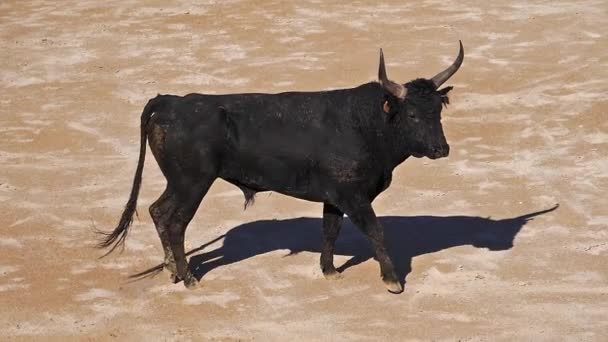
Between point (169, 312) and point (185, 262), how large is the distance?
0.81 meters

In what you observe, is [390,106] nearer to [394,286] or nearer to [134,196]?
[394,286]

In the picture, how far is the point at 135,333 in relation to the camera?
12.8 m

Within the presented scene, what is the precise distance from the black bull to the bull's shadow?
4.09 feet

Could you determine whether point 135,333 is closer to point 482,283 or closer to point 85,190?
point 482,283

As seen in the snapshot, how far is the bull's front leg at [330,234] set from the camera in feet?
46.6

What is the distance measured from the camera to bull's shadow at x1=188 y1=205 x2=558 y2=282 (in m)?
15.0

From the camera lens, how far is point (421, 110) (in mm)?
13453

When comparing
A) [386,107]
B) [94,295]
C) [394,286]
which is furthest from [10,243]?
[386,107]

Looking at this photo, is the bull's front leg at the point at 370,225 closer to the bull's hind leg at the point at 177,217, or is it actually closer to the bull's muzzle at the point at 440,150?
the bull's muzzle at the point at 440,150

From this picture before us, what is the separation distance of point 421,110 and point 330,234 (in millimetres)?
1945

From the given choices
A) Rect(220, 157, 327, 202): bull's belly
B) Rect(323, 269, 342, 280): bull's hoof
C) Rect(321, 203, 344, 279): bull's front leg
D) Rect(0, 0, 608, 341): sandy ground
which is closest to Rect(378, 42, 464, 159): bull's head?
Rect(220, 157, 327, 202): bull's belly

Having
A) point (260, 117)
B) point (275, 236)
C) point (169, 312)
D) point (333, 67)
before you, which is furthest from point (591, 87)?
point (169, 312)

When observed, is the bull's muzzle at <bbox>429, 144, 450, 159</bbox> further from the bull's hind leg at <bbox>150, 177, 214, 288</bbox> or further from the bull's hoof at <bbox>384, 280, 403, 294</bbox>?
the bull's hind leg at <bbox>150, 177, 214, 288</bbox>

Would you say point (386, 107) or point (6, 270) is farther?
point (6, 270)
